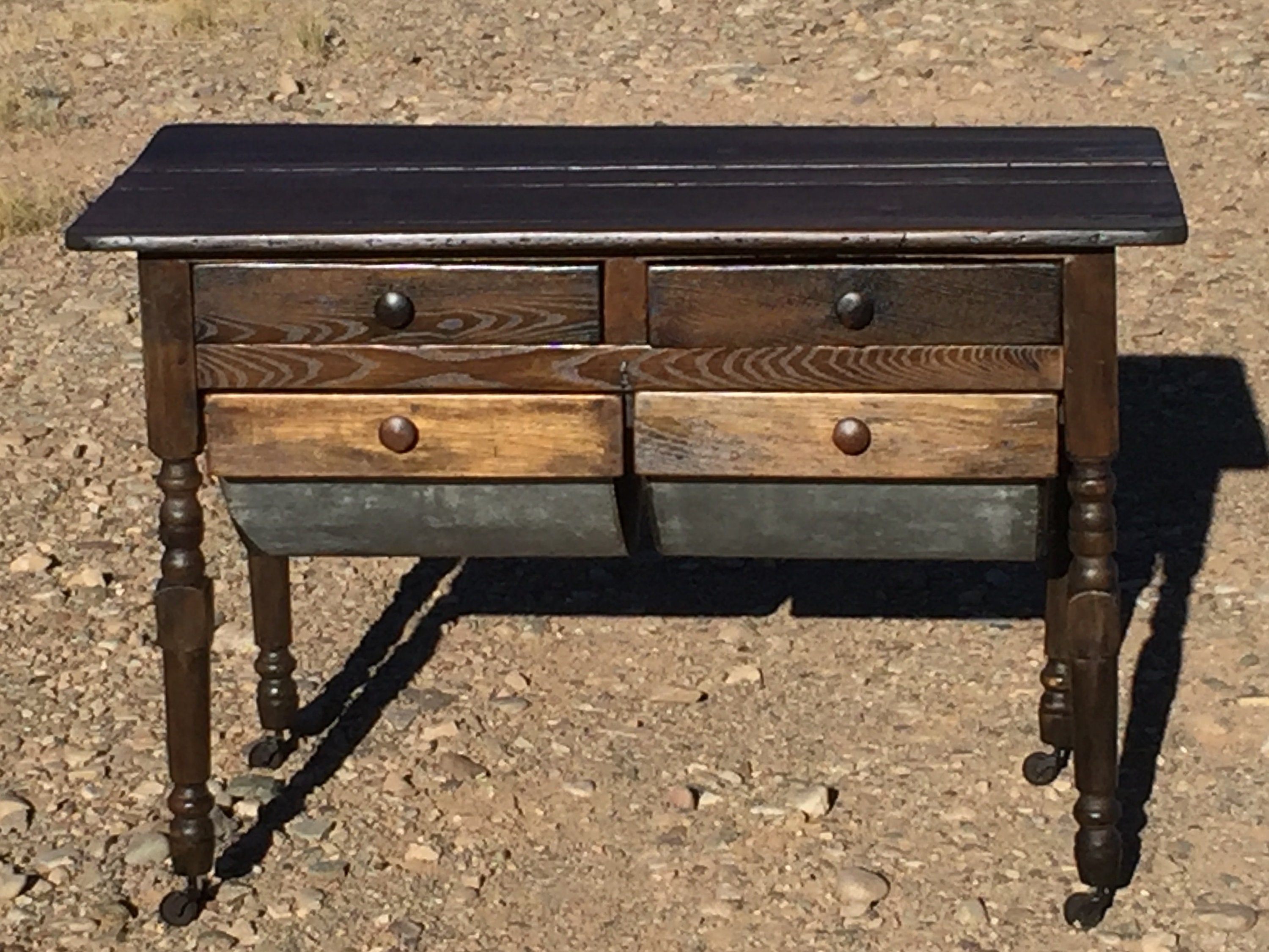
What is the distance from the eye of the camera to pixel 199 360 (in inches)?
167

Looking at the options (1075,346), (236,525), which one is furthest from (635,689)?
(1075,346)

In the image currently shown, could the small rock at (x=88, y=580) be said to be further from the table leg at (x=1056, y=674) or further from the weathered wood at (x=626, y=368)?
the table leg at (x=1056, y=674)

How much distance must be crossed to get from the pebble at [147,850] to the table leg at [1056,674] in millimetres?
1743

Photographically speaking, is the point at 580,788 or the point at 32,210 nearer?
the point at 580,788

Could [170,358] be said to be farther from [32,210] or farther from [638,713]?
[32,210]

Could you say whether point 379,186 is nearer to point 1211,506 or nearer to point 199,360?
point 199,360

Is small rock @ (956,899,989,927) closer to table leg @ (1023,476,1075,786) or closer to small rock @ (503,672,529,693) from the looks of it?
table leg @ (1023,476,1075,786)

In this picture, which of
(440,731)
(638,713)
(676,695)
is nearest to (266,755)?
(440,731)

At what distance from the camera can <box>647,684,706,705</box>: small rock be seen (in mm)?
5297

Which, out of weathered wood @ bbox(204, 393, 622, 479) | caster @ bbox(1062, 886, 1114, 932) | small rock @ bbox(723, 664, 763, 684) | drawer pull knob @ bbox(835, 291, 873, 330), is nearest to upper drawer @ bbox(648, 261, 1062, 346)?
drawer pull knob @ bbox(835, 291, 873, 330)

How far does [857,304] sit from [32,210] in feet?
15.0

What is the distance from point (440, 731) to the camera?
5.16 metres

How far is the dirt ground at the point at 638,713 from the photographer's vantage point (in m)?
4.52

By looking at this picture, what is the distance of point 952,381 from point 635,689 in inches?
58.0
